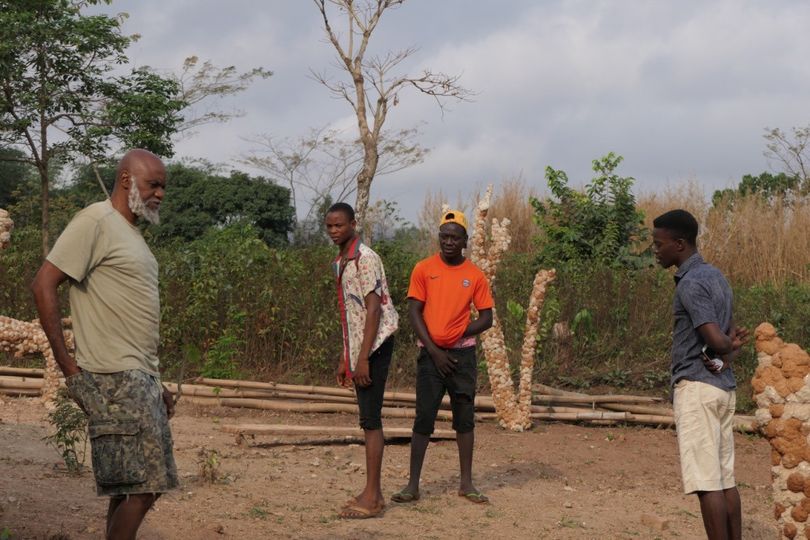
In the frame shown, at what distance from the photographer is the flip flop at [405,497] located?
602 centimetres

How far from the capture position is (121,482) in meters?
3.47

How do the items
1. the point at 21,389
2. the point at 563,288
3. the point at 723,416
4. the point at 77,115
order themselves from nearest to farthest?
the point at 723,416
the point at 21,389
the point at 563,288
the point at 77,115

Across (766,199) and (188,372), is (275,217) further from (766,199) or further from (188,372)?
(188,372)

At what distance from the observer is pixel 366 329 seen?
5.49 meters

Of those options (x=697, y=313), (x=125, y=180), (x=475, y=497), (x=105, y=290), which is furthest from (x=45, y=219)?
(x=697, y=313)

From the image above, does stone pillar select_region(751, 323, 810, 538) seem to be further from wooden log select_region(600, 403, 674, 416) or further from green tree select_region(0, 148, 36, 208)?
green tree select_region(0, 148, 36, 208)

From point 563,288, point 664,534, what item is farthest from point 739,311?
point 664,534

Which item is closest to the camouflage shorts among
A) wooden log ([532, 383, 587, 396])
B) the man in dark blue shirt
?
the man in dark blue shirt

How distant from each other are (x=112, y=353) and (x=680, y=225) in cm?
268

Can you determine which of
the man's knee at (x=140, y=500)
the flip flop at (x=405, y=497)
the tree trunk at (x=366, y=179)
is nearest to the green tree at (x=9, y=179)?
the tree trunk at (x=366, y=179)

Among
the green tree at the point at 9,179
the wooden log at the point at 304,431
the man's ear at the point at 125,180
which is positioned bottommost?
the wooden log at the point at 304,431

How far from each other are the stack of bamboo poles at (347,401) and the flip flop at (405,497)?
2.94 metres

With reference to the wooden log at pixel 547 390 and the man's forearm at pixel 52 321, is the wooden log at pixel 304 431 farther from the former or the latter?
the man's forearm at pixel 52 321

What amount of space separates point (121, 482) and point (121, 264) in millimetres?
778
